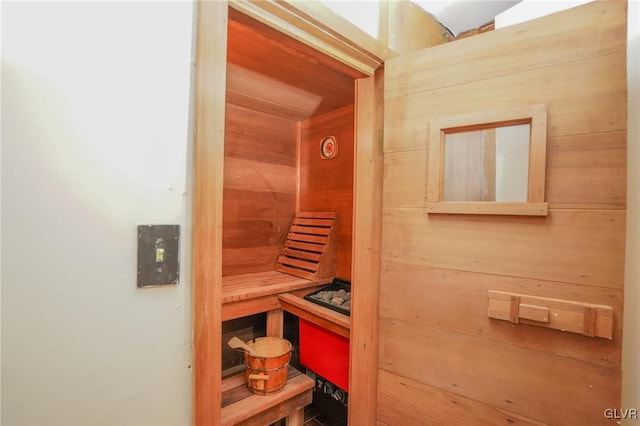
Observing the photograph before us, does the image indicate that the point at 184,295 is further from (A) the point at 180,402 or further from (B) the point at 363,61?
(B) the point at 363,61

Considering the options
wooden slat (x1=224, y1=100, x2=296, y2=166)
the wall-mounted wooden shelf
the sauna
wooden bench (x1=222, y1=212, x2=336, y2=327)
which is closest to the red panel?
→ the sauna

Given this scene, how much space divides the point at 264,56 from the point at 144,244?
1186 mm

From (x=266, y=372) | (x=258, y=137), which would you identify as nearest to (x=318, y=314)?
(x=266, y=372)

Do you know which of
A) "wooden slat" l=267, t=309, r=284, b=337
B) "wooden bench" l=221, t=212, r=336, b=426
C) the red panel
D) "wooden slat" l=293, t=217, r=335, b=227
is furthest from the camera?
"wooden slat" l=293, t=217, r=335, b=227

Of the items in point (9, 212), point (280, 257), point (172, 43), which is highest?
point (172, 43)

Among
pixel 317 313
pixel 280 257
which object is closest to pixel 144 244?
pixel 317 313

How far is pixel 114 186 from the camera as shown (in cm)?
66

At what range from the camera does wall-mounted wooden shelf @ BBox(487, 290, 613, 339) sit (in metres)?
0.82

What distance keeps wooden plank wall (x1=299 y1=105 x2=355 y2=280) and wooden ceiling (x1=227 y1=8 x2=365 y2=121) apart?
88 millimetres

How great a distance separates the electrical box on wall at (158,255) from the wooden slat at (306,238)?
4.42ft

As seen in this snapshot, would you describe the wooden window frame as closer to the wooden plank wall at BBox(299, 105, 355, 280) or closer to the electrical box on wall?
the electrical box on wall

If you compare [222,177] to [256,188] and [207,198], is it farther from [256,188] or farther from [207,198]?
[256,188]

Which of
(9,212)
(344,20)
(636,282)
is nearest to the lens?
(9,212)

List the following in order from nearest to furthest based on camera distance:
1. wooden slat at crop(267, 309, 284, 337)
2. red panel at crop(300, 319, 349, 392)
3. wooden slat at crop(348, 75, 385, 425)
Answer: wooden slat at crop(348, 75, 385, 425) → red panel at crop(300, 319, 349, 392) → wooden slat at crop(267, 309, 284, 337)
